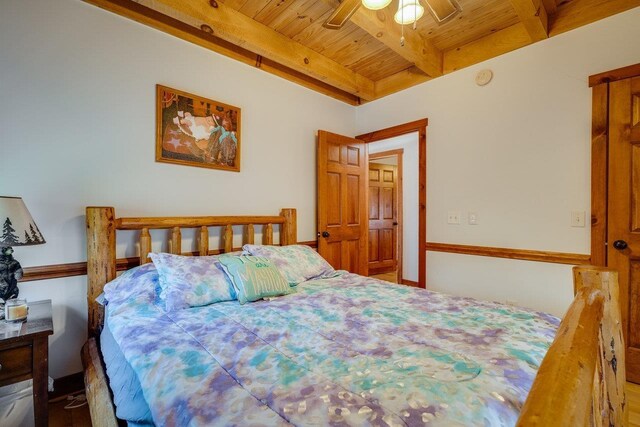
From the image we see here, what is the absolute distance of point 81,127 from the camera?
1.89m

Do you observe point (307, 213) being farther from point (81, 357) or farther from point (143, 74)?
point (81, 357)

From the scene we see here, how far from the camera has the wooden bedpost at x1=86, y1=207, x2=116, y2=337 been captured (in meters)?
1.80

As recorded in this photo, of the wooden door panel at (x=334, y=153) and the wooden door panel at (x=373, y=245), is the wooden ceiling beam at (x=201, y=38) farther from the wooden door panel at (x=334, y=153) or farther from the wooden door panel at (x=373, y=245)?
the wooden door panel at (x=373, y=245)

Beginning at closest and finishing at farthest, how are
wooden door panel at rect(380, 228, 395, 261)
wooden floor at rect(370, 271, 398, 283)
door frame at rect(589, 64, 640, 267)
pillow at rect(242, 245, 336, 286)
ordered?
door frame at rect(589, 64, 640, 267), pillow at rect(242, 245, 336, 286), wooden floor at rect(370, 271, 398, 283), wooden door panel at rect(380, 228, 395, 261)

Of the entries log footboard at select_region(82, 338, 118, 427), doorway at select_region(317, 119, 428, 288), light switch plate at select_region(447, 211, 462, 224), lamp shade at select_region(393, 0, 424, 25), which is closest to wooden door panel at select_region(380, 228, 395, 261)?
doorway at select_region(317, 119, 428, 288)

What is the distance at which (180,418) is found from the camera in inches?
30.1

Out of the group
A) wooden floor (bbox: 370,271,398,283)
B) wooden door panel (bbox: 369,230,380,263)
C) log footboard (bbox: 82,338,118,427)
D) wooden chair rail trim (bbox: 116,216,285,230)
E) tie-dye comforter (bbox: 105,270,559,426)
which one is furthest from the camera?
wooden door panel (bbox: 369,230,380,263)

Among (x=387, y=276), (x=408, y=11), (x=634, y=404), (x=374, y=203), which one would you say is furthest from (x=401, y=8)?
(x=387, y=276)

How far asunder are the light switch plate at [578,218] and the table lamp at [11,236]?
3319 millimetres

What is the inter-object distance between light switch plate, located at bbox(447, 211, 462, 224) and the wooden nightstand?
292 centimetres

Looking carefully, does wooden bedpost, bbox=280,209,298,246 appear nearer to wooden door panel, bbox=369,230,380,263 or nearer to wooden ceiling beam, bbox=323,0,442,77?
wooden ceiling beam, bbox=323,0,442,77

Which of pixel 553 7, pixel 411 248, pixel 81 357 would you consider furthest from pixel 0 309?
pixel 411 248

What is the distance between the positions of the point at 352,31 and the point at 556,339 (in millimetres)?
2588

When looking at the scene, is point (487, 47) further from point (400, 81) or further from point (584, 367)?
point (584, 367)
